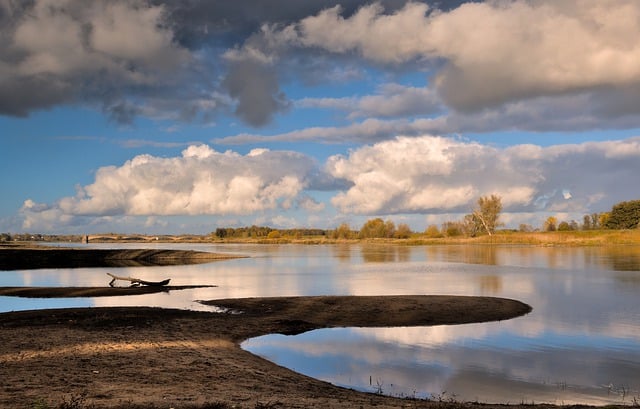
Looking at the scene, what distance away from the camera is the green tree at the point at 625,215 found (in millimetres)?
158000

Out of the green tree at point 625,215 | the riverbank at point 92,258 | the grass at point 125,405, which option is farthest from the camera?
the green tree at point 625,215

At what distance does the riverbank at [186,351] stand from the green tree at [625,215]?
14944 centimetres

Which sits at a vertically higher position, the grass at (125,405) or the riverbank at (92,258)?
the grass at (125,405)

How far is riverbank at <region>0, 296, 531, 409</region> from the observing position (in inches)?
471

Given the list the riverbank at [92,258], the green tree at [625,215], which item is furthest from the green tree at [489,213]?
the riverbank at [92,258]

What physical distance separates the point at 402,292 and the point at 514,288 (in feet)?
31.7

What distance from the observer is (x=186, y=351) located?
18094 millimetres

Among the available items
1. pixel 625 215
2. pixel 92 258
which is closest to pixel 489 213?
pixel 625 215

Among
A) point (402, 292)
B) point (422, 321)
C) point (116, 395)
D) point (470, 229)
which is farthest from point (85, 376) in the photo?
point (470, 229)

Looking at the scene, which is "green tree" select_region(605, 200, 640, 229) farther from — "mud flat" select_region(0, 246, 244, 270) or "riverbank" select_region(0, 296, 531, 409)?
"riverbank" select_region(0, 296, 531, 409)

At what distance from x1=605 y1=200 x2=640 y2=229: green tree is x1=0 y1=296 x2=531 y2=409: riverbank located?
149 m

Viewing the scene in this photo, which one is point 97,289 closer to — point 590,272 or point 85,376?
point 85,376

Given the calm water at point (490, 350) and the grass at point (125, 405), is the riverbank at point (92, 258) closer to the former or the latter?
the calm water at point (490, 350)

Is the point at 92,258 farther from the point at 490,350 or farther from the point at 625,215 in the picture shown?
the point at 625,215
